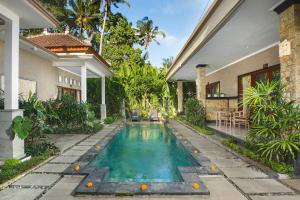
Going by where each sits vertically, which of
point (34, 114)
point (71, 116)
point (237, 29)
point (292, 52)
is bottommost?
point (71, 116)

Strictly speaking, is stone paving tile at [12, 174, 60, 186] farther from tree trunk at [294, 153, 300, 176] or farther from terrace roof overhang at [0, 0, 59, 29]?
tree trunk at [294, 153, 300, 176]

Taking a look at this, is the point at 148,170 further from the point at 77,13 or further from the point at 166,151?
the point at 77,13

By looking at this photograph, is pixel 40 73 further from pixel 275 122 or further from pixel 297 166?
pixel 297 166

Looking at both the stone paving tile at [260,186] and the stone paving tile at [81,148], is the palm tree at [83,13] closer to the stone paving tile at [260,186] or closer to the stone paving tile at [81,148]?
the stone paving tile at [81,148]

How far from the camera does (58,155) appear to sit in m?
7.12

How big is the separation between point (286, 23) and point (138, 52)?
25.8 metres

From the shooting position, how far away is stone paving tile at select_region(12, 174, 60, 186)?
15.5 ft

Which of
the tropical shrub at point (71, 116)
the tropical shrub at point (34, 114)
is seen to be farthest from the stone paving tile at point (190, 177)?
the tropical shrub at point (71, 116)

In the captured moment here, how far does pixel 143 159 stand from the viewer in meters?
7.94

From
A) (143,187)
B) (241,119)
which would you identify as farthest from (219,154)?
(143,187)

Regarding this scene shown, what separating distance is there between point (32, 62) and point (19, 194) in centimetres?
911

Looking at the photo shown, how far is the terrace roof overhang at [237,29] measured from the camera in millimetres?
5686

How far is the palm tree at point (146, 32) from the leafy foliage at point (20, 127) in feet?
109

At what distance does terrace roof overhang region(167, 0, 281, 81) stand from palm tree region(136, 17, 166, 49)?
27.9 metres
